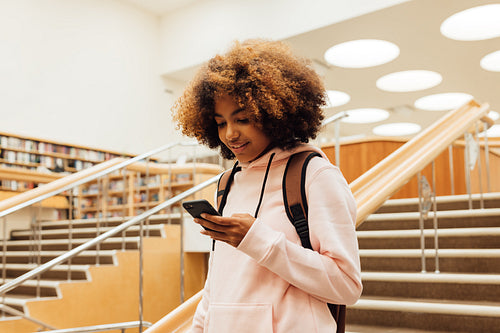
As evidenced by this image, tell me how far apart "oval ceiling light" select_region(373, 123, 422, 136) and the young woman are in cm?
1448

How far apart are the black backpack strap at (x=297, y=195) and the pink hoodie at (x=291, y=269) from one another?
13mm

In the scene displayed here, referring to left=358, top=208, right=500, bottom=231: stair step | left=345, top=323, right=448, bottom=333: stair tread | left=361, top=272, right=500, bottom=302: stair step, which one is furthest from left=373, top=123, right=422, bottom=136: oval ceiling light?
left=345, top=323, right=448, bottom=333: stair tread

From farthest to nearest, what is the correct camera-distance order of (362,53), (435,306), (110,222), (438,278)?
1. (362,53)
2. (110,222)
3. (438,278)
4. (435,306)

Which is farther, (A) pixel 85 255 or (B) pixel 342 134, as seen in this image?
(B) pixel 342 134

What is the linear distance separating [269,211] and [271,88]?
267 millimetres

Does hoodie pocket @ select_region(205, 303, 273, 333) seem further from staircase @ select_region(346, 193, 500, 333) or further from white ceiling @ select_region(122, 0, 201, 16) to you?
white ceiling @ select_region(122, 0, 201, 16)

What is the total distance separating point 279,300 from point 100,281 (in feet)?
14.0

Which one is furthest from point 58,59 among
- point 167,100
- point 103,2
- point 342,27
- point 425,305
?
point 425,305

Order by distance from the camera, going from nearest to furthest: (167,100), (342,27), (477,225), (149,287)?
(477,225)
(149,287)
(342,27)
(167,100)

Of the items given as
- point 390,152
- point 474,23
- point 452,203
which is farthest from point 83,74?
point 452,203

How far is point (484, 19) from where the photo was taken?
7.68 m

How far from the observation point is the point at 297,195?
1.02 metres

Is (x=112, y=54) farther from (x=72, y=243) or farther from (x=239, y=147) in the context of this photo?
(x=239, y=147)

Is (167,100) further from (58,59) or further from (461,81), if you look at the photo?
(461,81)
